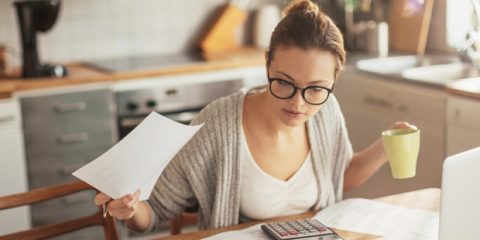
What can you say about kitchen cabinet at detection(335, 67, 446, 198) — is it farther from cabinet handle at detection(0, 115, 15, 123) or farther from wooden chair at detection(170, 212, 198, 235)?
cabinet handle at detection(0, 115, 15, 123)

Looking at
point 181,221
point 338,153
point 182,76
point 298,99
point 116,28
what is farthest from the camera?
point 116,28

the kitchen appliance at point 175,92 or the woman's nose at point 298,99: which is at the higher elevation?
the woman's nose at point 298,99

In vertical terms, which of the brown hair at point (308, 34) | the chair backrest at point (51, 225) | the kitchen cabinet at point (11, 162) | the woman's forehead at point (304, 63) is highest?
the brown hair at point (308, 34)

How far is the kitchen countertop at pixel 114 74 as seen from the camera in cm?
330

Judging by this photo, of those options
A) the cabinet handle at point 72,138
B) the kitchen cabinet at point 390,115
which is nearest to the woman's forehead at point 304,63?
the kitchen cabinet at point 390,115

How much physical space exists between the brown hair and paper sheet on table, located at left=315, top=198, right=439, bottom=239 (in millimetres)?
353

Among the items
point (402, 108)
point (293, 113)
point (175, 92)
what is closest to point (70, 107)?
→ point (175, 92)

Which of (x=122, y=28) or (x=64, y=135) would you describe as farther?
(x=122, y=28)

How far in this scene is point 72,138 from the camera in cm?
343

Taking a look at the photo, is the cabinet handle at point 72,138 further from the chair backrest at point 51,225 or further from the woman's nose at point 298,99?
the woman's nose at point 298,99

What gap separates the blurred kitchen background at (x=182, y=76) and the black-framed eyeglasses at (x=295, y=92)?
4.26 feet

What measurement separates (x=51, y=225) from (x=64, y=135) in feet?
5.28

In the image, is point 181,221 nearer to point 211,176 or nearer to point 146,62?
point 211,176

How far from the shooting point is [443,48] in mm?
3895
